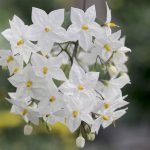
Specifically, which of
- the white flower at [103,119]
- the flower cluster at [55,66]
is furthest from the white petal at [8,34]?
the white flower at [103,119]

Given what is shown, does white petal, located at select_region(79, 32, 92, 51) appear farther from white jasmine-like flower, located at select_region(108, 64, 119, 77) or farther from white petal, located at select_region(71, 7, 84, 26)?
white jasmine-like flower, located at select_region(108, 64, 119, 77)

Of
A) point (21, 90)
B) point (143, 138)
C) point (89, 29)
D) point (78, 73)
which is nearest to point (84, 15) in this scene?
point (89, 29)

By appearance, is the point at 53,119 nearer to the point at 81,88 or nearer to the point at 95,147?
the point at 81,88

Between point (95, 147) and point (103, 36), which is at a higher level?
point (103, 36)

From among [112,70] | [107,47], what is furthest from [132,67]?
[107,47]

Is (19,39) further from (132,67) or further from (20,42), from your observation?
(132,67)

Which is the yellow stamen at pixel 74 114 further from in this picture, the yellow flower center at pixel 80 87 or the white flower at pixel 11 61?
the white flower at pixel 11 61
